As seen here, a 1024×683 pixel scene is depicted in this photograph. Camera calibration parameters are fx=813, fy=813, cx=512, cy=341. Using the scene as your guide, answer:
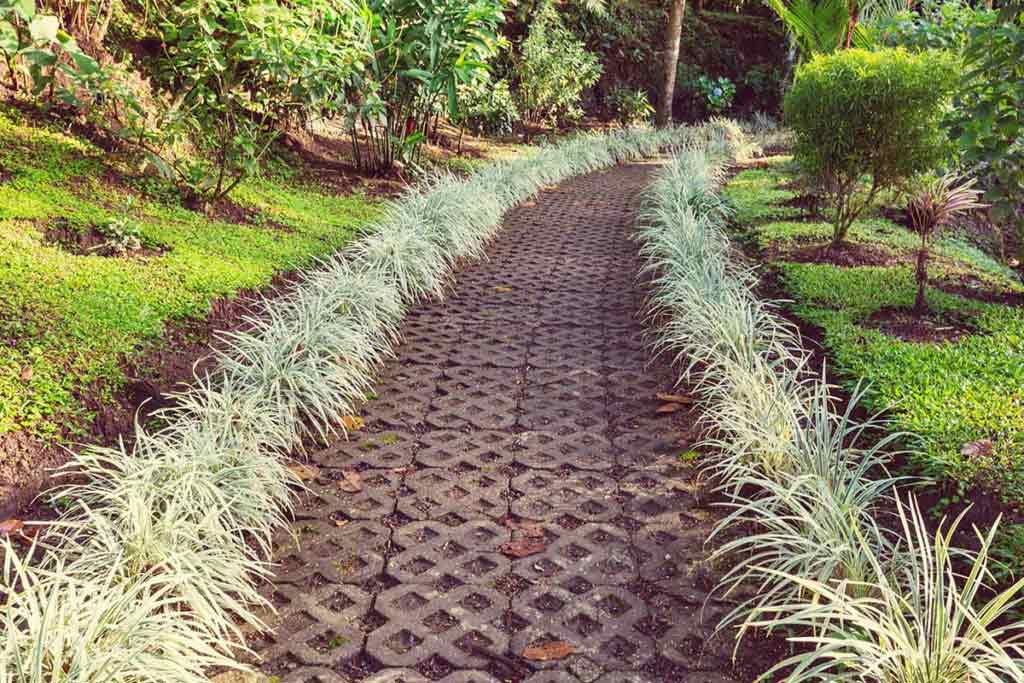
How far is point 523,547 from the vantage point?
282cm

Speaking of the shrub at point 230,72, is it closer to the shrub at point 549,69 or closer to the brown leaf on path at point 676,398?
the brown leaf on path at point 676,398

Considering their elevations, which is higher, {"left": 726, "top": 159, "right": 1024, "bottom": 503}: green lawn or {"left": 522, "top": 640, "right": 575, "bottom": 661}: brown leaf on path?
{"left": 726, "top": 159, "right": 1024, "bottom": 503}: green lawn

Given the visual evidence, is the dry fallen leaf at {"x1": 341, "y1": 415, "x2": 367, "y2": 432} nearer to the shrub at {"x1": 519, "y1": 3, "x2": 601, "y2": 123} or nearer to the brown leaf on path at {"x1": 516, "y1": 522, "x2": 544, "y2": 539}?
the brown leaf on path at {"x1": 516, "y1": 522, "x2": 544, "y2": 539}

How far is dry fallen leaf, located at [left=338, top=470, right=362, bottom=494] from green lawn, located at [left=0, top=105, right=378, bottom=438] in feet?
3.46

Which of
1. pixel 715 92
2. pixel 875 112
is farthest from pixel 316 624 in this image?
pixel 715 92

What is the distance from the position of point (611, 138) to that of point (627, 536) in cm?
1125

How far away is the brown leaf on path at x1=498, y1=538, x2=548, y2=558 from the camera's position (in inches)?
110

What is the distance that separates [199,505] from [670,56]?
45.6 feet

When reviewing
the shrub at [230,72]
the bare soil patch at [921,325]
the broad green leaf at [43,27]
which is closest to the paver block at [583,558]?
the bare soil patch at [921,325]

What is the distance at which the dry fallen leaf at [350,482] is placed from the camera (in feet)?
10.4

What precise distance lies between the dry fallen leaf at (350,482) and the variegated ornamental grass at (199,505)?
19cm

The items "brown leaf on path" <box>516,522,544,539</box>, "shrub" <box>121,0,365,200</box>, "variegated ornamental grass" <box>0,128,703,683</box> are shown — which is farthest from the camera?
"shrub" <box>121,0,365,200</box>

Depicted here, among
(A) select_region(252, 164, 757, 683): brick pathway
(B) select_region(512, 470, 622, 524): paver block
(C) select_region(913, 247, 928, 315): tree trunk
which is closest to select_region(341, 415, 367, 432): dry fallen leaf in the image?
(A) select_region(252, 164, 757, 683): brick pathway

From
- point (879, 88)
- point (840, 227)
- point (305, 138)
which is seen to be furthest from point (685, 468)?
point (305, 138)
